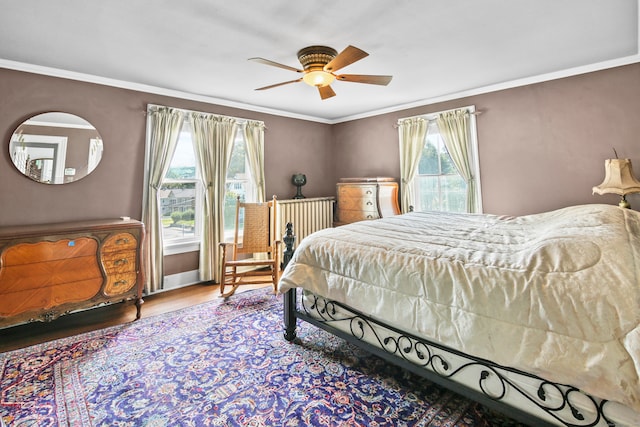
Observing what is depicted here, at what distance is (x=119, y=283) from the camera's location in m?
2.83

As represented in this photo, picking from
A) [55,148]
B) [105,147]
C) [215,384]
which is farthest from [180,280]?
[215,384]

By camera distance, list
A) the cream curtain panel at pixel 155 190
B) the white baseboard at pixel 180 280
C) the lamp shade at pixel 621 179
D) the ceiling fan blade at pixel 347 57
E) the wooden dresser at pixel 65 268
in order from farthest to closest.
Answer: the white baseboard at pixel 180 280
the cream curtain panel at pixel 155 190
the lamp shade at pixel 621 179
the wooden dresser at pixel 65 268
the ceiling fan blade at pixel 347 57

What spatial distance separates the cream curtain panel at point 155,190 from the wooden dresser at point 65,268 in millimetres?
637

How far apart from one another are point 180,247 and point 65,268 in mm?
1387

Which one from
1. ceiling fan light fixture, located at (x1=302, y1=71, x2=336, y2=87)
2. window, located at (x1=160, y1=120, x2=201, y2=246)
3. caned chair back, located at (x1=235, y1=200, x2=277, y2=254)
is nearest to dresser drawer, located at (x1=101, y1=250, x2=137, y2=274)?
window, located at (x1=160, y1=120, x2=201, y2=246)

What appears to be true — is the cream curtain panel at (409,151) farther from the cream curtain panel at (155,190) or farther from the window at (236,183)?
the cream curtain panel at (155,190)

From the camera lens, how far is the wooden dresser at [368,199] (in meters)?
4.49

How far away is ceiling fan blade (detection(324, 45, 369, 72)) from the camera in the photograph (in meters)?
2.00

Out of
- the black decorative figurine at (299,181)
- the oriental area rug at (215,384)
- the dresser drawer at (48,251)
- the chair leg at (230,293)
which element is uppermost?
the black decorative figurine at (299,181)

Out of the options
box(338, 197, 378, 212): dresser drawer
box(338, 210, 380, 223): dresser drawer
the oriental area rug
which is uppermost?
box(338, 197, 378, 212): dresser drawer

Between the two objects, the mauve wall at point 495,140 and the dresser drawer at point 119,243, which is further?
the mauve wall at point 495,140

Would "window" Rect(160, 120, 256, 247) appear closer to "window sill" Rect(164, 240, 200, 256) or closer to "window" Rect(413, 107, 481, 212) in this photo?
"window sill" Rect(164, 240, 200, 256)

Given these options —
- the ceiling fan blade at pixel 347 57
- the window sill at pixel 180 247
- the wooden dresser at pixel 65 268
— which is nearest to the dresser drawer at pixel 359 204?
the window sill at pixel 180 247

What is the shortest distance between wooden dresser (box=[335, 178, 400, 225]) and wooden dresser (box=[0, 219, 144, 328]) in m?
3.01
